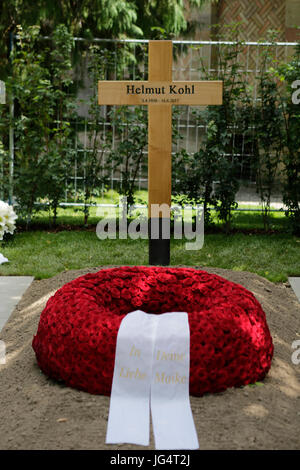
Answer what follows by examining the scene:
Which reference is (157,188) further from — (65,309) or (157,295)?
(65,309)

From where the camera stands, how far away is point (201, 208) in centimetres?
743

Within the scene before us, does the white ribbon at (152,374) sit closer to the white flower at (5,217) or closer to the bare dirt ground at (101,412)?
the bare dirt ground at (101,412)

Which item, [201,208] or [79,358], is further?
[201,208]

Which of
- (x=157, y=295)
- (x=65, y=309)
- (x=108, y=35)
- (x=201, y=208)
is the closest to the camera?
(x=65, y=309)

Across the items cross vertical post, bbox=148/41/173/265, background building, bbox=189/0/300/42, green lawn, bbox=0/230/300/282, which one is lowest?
green lawn, bbox=0/230/300/282

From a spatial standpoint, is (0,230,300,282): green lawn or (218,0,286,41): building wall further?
(218,0,286,41): building wall

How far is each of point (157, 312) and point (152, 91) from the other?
2201 millimetres

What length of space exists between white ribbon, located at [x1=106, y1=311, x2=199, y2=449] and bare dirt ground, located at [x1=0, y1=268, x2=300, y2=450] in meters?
0.08

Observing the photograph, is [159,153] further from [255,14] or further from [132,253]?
[255,14]

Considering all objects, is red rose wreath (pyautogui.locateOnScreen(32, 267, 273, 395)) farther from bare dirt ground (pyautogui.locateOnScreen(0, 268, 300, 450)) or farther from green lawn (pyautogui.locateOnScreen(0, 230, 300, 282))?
green lawn (pyautogui.locateOnScreen(0, 230, 300, 282))

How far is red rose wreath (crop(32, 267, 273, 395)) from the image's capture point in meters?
→ 2.82

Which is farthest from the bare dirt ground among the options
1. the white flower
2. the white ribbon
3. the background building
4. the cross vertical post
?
the background building

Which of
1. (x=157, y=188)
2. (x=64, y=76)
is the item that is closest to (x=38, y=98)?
(x=64, y=76)

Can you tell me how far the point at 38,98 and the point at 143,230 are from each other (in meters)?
1.93
